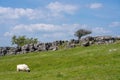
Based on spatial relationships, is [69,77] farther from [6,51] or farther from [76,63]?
[6,51]

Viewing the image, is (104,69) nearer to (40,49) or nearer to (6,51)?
(40,49)

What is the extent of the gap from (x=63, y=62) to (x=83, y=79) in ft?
92.5

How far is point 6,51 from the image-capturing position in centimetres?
14050

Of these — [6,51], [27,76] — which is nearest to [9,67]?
[27,76]

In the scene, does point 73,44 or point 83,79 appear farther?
point 73,44

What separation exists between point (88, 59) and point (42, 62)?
10029mm

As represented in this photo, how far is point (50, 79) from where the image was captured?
30672 mm

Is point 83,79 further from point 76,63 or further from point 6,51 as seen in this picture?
point 6,51

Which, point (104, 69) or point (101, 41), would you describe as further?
point (101, 41)

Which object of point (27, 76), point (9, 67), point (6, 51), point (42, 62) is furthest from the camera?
point (6, 51)

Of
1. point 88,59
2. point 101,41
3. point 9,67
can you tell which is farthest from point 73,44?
point 88,59

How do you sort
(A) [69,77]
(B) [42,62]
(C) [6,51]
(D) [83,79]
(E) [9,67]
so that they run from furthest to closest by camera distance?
(C) [6,51]
(E) [9,67]
(B) [42,62]
(A) [69,77]
(D) [83,79]

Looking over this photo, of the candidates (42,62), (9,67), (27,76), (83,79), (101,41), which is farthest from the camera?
(101,41)

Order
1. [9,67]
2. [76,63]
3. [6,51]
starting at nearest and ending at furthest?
[76,63], [9,67], [6,51]
